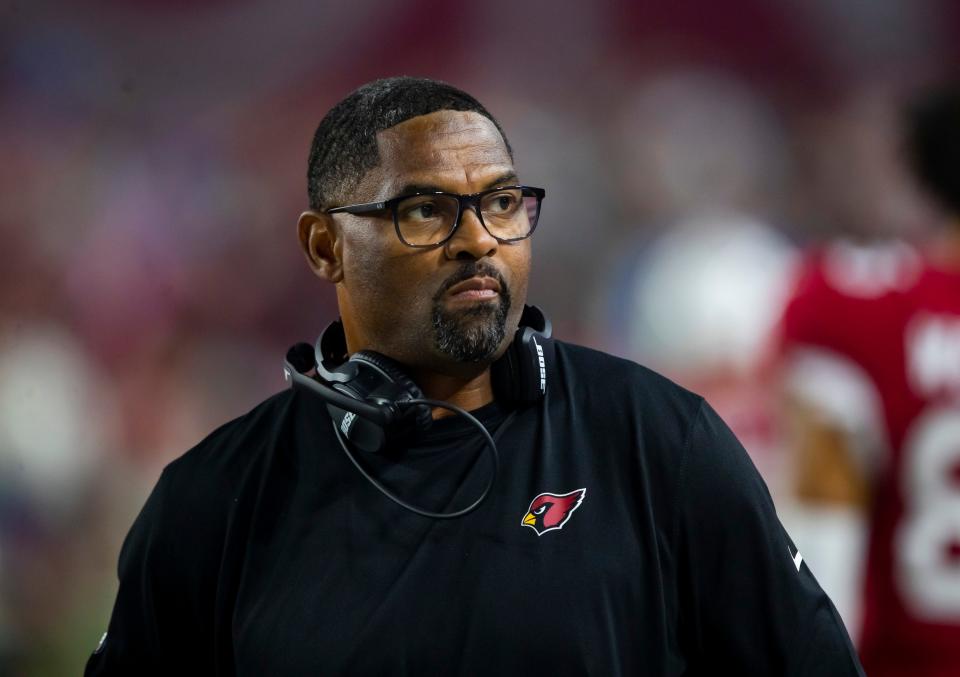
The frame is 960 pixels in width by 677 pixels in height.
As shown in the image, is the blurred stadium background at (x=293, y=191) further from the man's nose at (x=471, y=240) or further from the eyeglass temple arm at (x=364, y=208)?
the man's nose at (x=471, y=240)

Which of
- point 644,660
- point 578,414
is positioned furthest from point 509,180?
point 644,660

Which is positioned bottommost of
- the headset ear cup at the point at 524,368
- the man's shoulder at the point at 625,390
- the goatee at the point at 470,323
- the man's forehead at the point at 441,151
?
the man's shoulder at the point at 625,390

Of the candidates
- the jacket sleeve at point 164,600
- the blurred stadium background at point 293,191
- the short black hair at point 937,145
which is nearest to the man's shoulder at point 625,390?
the jacket sleeve at point 164,600

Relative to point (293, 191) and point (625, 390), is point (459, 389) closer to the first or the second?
point (625, 390)

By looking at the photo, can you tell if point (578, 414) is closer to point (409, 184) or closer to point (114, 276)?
point (409, 184)

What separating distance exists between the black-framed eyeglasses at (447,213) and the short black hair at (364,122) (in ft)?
0.23

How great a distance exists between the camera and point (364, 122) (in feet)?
4.75

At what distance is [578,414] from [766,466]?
6.32ft

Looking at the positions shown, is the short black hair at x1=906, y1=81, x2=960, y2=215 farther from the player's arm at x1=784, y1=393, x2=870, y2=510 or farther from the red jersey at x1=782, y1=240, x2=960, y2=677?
the player's arm at x1=784, y1=393, x2=870, y2=510

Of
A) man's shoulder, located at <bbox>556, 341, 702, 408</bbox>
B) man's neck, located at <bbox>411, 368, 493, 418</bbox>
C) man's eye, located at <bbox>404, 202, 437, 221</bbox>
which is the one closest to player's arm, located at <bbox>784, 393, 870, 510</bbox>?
man's shoulder, located at <bbox>556, 341, 702, 408</bbox>

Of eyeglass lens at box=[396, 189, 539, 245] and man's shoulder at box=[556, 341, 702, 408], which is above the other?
eyeglass lens at box=[396, 189, 539, 245]

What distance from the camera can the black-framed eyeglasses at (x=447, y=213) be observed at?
1.36 meters

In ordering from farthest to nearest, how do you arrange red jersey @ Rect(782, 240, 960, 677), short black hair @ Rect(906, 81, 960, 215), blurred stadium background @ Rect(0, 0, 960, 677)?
blurred stadium background @ Rect(0, 0, 960, 677), short black hair @ Rect(906, 81, 960, 215), red jersey @ Rect(782, 240, 960, 677)

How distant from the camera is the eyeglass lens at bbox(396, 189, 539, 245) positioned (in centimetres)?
137
